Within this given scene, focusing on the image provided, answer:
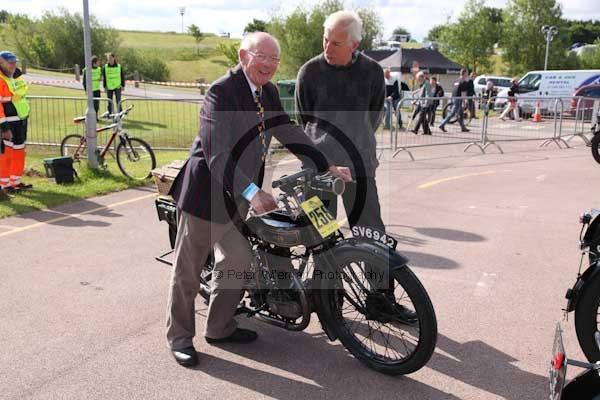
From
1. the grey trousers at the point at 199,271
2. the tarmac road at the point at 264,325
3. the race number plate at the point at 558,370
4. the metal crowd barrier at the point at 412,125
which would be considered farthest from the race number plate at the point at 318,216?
the metal crowd barrier at the point at 412,125

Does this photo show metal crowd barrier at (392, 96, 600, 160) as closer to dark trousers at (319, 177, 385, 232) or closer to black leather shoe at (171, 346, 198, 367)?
dark trousers at (319, 177, 385, 232)

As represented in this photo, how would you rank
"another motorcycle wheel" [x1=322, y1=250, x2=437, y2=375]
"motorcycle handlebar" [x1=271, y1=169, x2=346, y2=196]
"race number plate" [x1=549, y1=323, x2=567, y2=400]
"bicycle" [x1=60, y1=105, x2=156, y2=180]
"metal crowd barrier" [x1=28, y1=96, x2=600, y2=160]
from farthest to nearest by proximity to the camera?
"metal crowd barrier" [x1=28, y1=96, x2=600, y2=160], "bicycle" [x1=60, y1=105, x2=156, y2=180], "motorcycle handlebar" [x1=271, y1=169, x2=346, y2=196], "another motorcycle wheel" [x1=322, y1=250, x2=437, y2=375], "race number plate" [x1=549, y1=323, x2=567, y2=400]

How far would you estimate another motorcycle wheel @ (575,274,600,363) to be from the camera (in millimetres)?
3221

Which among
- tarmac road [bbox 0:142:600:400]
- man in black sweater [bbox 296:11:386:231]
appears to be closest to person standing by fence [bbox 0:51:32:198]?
tarmac road [bbox 0:142:600:400]

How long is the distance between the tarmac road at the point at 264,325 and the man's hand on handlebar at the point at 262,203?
3.38 feet

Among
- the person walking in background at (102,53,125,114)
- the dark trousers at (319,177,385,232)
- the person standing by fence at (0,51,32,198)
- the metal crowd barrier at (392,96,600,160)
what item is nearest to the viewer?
the dark trousers at (319,177,385,232)

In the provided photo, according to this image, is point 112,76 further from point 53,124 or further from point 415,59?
point 415,59

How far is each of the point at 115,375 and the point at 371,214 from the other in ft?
6.44

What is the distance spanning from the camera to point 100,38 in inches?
1991

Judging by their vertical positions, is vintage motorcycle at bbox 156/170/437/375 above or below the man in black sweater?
below

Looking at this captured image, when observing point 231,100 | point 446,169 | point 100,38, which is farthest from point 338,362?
point 100,38

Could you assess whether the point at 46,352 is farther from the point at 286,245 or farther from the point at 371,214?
the point at 371,214

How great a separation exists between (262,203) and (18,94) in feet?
20.8

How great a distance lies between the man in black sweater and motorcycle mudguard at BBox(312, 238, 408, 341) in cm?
53
